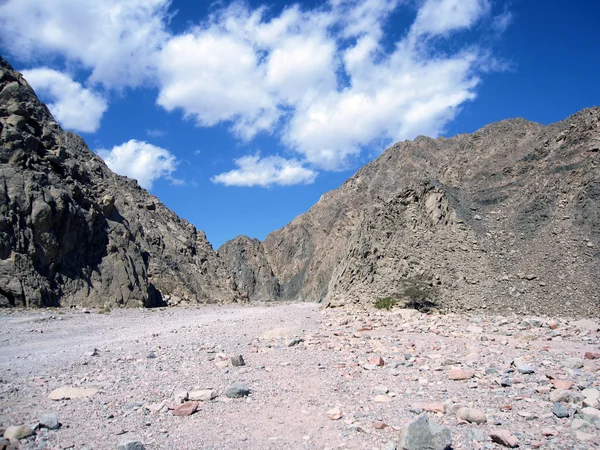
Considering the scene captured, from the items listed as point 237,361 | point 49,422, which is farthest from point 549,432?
point 49,422

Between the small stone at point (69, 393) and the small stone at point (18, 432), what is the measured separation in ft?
4.05

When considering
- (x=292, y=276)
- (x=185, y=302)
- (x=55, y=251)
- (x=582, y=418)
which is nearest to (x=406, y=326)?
(x=582, y=418)

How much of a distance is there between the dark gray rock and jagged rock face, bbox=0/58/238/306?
20.2 meters

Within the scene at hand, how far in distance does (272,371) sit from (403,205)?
17.7m

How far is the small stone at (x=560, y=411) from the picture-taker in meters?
5.44

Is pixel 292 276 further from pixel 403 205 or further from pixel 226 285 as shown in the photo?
pixel 403 205

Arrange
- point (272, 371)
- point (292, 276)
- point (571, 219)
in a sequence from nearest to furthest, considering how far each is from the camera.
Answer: point (272, 371)
point (571, 219)
point (292, 276)

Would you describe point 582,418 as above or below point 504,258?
below

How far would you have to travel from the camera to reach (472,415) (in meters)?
5.41

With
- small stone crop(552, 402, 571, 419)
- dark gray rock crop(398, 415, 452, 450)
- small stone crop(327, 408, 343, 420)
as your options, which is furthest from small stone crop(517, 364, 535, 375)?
small stone crop(327, 408, 343, 420)

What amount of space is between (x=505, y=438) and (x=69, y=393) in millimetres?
5702

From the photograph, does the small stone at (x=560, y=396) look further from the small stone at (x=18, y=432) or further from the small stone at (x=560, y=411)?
the small stone at (x=18, y=432)

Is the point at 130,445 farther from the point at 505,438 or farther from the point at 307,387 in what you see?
the point at 505,438

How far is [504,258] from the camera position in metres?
19.7
